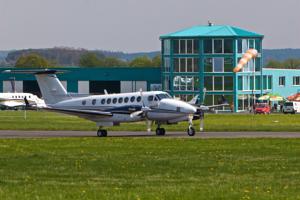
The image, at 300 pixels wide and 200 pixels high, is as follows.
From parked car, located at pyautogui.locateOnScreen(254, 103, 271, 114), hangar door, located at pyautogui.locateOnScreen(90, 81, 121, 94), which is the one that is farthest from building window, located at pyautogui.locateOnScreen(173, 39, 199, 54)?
parked car, located at pyautogui.locateOnScreen(254, 103, 271, 114)

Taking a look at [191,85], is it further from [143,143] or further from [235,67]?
[143,143]

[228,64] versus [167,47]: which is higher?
[167,47]

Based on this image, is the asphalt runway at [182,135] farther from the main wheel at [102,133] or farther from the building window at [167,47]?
the building window at [167,47]

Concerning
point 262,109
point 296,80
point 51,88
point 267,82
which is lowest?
point 262,109

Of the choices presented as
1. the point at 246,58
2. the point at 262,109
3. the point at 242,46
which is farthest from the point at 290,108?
the point at 242,46

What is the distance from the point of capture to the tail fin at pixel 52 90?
57.5 metres

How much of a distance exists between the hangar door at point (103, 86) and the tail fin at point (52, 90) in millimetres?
84355

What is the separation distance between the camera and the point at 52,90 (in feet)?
189

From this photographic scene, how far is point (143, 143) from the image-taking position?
43344mm

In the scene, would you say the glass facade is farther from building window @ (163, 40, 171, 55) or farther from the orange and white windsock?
the orange and white windsock

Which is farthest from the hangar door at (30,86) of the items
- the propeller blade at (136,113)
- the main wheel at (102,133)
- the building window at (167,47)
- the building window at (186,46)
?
the main wheel at (102,133)

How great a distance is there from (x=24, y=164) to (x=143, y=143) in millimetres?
11851

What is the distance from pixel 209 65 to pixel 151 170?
323ft

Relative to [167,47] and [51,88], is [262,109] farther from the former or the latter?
[51,88]
